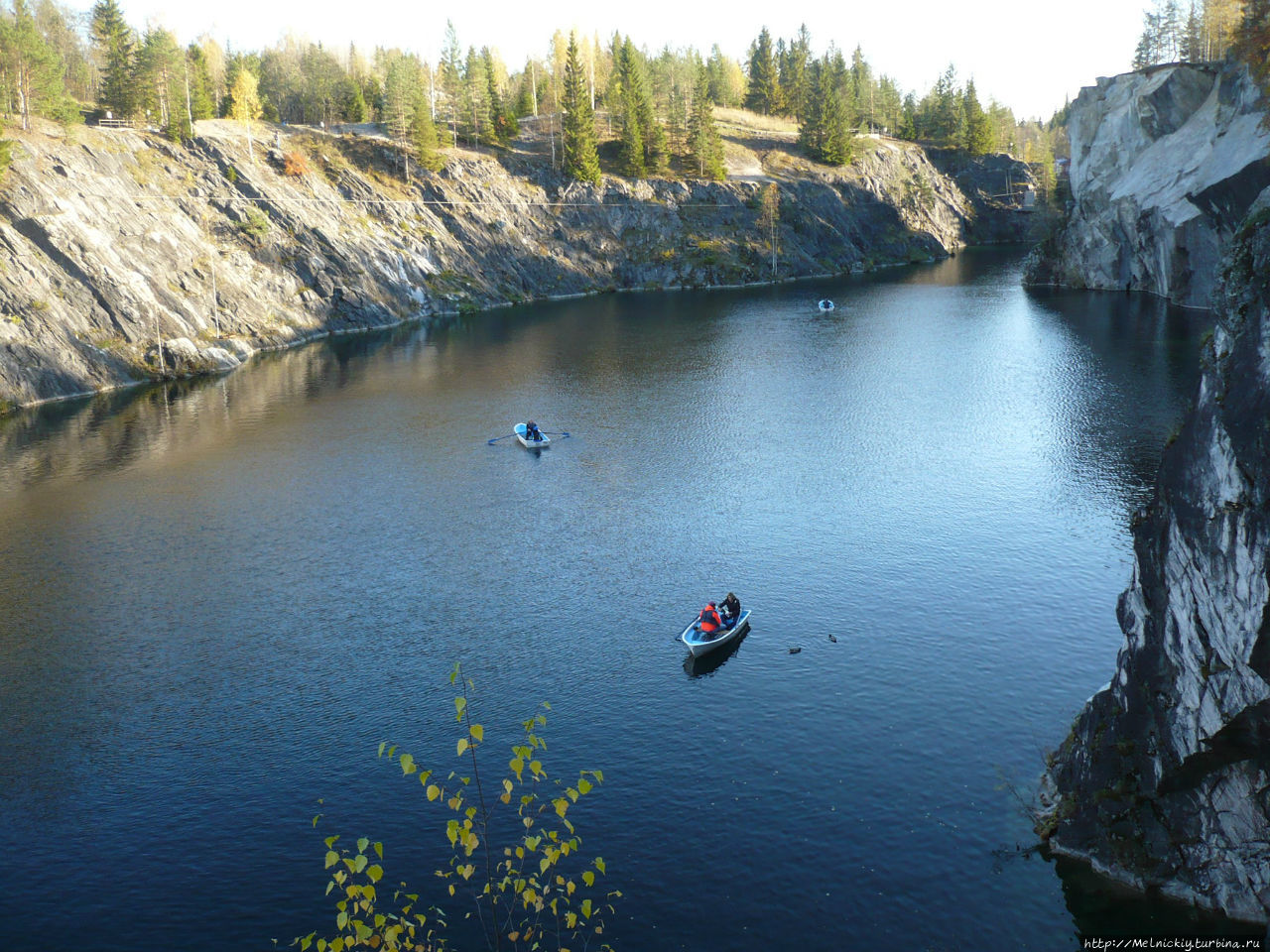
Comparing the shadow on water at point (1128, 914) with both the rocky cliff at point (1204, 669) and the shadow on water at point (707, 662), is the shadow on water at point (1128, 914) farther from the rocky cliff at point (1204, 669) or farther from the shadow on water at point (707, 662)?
the shadow on water at point (707, 662)

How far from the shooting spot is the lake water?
30.7m

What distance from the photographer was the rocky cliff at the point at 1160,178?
341ft

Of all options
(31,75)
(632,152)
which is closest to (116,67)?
(31,75)

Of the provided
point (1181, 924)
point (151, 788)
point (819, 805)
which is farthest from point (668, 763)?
point (151, 788)

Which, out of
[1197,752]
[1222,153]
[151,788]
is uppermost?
[1222,153]

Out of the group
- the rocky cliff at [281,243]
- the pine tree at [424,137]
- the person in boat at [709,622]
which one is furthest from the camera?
the pine tree at [424,137]

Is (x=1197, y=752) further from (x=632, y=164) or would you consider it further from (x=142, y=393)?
(x=632, y=164)

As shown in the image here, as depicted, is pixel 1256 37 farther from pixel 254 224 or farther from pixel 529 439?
pixel 254 224

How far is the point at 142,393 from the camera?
102 m

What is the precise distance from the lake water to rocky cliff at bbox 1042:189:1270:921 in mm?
2432

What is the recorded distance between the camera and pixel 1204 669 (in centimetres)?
2706

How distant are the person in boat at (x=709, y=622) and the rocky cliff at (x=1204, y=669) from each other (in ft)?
56.9

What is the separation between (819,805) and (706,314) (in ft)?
412

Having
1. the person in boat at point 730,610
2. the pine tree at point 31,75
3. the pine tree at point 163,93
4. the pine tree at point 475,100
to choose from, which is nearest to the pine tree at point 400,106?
the pine tree at point 475,100
